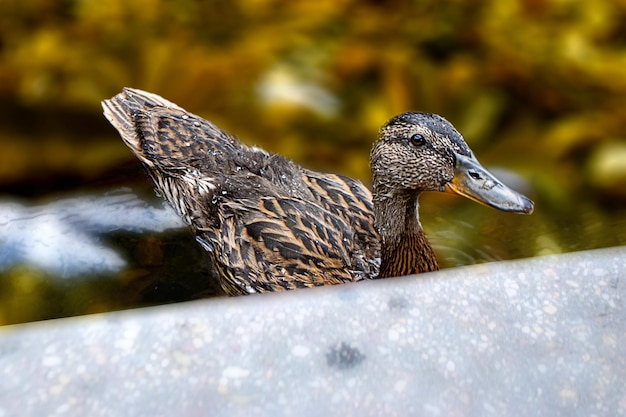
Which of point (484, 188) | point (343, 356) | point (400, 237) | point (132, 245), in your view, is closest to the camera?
point (343, 356)

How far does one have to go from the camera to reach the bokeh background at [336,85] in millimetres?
2406

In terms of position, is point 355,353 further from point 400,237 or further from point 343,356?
point 400,237

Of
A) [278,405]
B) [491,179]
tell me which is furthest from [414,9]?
[278,405]

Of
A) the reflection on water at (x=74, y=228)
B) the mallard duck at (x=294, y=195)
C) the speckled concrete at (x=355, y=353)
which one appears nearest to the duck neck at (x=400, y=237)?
the mallard duck at (x=294, y=195)

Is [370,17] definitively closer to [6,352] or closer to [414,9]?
[414,9]

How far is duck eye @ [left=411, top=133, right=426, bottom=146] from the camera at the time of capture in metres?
1.93

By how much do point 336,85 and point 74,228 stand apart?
107cm

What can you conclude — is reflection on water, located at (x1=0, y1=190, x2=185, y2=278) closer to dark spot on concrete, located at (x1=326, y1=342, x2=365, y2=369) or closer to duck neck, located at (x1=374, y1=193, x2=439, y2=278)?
duck neck, located at (x1=374, y1=193, x2=439, y2=278)

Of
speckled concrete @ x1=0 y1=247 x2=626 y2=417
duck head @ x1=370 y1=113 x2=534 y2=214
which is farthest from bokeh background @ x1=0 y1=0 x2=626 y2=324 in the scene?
speckled concrete @ x1=0 y1=247 x2=626 y2=417

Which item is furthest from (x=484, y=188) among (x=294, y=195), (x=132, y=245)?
(x=132, y=245)

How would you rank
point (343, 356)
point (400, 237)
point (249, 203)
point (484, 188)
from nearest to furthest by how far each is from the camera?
point (343, 356)
point (484, 188)
point (400, 237)
point (249, 203)

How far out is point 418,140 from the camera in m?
1.94

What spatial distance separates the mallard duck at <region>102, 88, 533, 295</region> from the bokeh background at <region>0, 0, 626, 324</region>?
131mm

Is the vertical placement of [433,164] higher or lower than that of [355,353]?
higher
